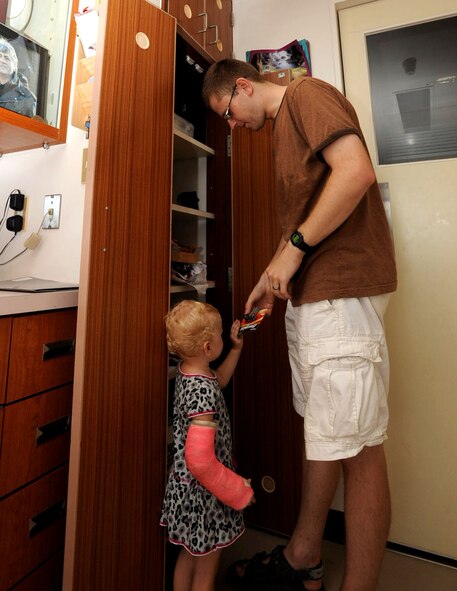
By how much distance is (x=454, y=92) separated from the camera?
131 centimetres

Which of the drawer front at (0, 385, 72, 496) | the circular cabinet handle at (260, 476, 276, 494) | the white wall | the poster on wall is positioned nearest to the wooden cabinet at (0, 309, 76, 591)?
the drawer front at (0, 385, 72, 496)

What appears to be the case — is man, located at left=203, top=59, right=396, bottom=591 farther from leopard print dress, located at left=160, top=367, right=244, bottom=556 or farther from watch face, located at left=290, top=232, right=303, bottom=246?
leopard print dress, located at left=160, top=367, right=244, bottom=556

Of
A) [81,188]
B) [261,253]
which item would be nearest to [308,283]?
[261,253]

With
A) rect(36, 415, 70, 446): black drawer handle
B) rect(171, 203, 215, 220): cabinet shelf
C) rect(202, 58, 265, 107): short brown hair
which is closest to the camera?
rect(36, 415, 70, 446): black drawer handle

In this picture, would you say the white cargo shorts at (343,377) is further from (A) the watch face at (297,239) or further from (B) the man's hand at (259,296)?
(B) the man's hand at (259,296)

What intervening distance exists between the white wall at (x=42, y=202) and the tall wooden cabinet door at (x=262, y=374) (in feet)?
2.16

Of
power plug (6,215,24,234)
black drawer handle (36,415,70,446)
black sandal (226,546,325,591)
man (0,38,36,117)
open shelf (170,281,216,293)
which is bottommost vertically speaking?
black sandal (226,546,325,591)

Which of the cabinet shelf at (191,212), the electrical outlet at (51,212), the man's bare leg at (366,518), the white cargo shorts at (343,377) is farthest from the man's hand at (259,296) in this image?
the electrical outlet at (51,212)

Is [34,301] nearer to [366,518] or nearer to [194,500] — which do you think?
[194,500]

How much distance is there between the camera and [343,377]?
801mm

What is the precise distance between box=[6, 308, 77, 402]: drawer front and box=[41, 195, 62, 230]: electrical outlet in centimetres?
61

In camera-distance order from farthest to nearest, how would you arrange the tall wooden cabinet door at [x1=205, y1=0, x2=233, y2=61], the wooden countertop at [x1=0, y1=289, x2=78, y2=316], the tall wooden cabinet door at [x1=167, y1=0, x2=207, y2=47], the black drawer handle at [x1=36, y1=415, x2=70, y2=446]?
the tall wooden cabinet door at [x1=205, y1=0, x2=233, y2=61] < the tall wooden cabinet door at [x1=167, y1=0, x2=207, y2=47] < the black drawer handle at [x1=36, y1=415, x2=70, y2=446] < the wooden countertop at [x1=0, y1=289, x2=78, y2=316]

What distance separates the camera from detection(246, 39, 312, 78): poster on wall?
4.79 feet

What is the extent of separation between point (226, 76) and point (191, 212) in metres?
0.49
